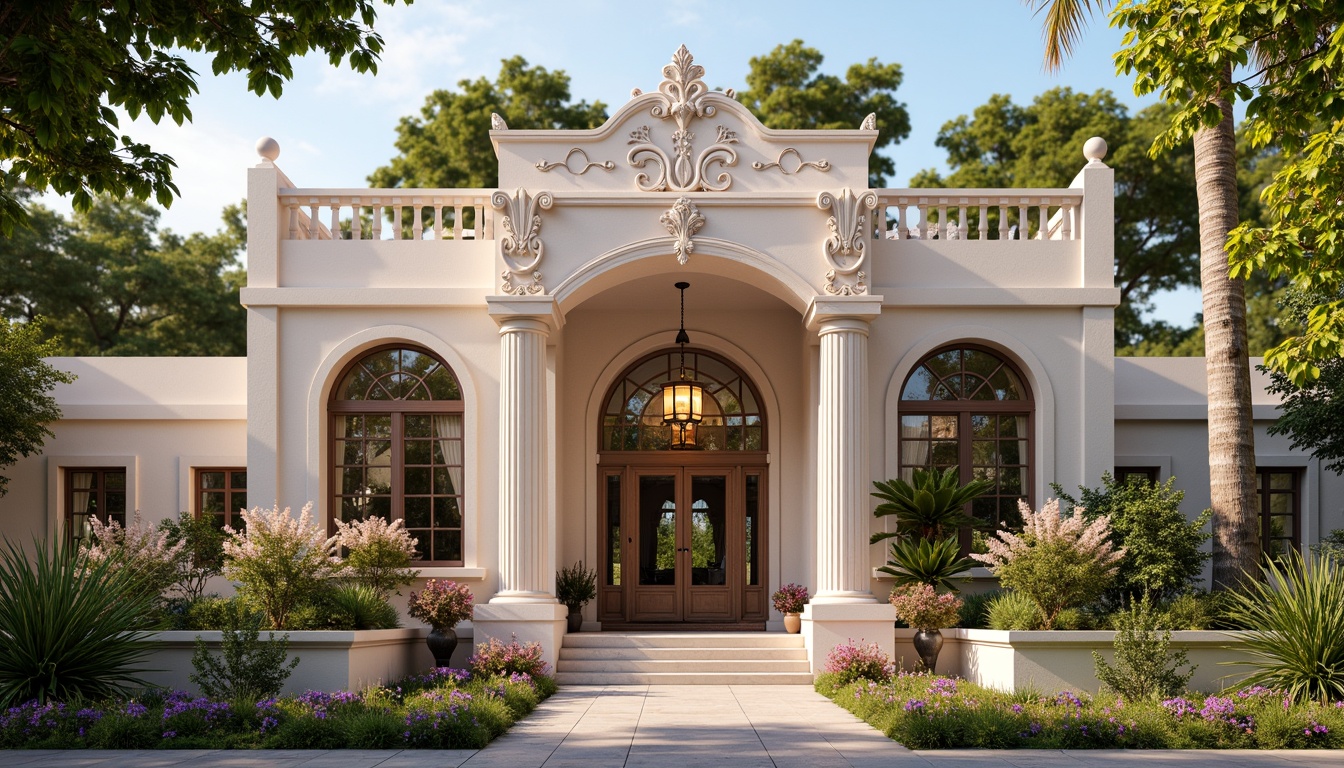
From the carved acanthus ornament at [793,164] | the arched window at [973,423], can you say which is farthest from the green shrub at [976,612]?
the carved acanthus ornament at [793,164]

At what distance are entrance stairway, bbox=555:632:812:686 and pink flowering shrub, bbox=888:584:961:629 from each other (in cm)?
136

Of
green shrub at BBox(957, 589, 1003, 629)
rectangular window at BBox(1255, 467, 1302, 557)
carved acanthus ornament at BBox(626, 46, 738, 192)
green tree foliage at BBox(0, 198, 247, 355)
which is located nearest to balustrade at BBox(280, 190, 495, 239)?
carved acanthus ornament at BBox(626, 46, 738, 192)

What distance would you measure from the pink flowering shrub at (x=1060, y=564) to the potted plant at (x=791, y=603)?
3.36 m

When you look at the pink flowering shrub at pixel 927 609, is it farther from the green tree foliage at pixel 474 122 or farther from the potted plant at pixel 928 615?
the green tree foliage at pixel 474 122

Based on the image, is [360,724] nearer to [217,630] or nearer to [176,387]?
[217,630]

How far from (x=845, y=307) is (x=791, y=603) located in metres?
4.05

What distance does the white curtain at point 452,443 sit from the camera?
13.7 metres

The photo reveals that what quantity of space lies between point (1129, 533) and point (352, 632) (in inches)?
315

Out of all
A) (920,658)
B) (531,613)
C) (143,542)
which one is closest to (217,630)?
(143,542)

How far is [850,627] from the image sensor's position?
1233 centimetres

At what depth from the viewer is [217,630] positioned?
10805 millimetres

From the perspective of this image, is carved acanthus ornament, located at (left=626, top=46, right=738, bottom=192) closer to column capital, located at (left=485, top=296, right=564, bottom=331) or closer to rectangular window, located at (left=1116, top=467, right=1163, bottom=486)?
column capital, located at (left=485, top=296, right=564, bottom=331)

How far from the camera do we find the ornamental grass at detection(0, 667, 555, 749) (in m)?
8.60

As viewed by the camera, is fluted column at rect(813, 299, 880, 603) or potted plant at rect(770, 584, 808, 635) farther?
potted plant at rect(770, 584, 808, 635)
